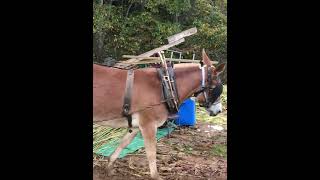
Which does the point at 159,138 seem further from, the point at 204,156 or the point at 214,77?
the point at 214,77

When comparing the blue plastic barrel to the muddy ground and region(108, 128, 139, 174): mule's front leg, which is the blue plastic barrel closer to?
the muddy ground

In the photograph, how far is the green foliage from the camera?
17.2 ft

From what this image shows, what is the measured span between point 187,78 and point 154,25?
2.55 meters

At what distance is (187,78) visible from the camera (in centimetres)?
329

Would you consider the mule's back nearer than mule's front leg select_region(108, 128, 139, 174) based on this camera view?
Yes

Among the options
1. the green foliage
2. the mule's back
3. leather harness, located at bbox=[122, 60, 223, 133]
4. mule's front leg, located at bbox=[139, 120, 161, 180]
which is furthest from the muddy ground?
the green foliage

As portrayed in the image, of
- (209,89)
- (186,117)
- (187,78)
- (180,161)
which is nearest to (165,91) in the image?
(187,78)

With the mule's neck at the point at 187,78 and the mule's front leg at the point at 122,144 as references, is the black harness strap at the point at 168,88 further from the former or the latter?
the mule's front leg at the point at 122,144

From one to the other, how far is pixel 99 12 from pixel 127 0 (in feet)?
1.99

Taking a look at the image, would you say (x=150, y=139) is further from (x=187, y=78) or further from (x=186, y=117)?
(x=186, y=117)

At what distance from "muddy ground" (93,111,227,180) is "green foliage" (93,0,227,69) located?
138cm

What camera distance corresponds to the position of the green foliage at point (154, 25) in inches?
207
